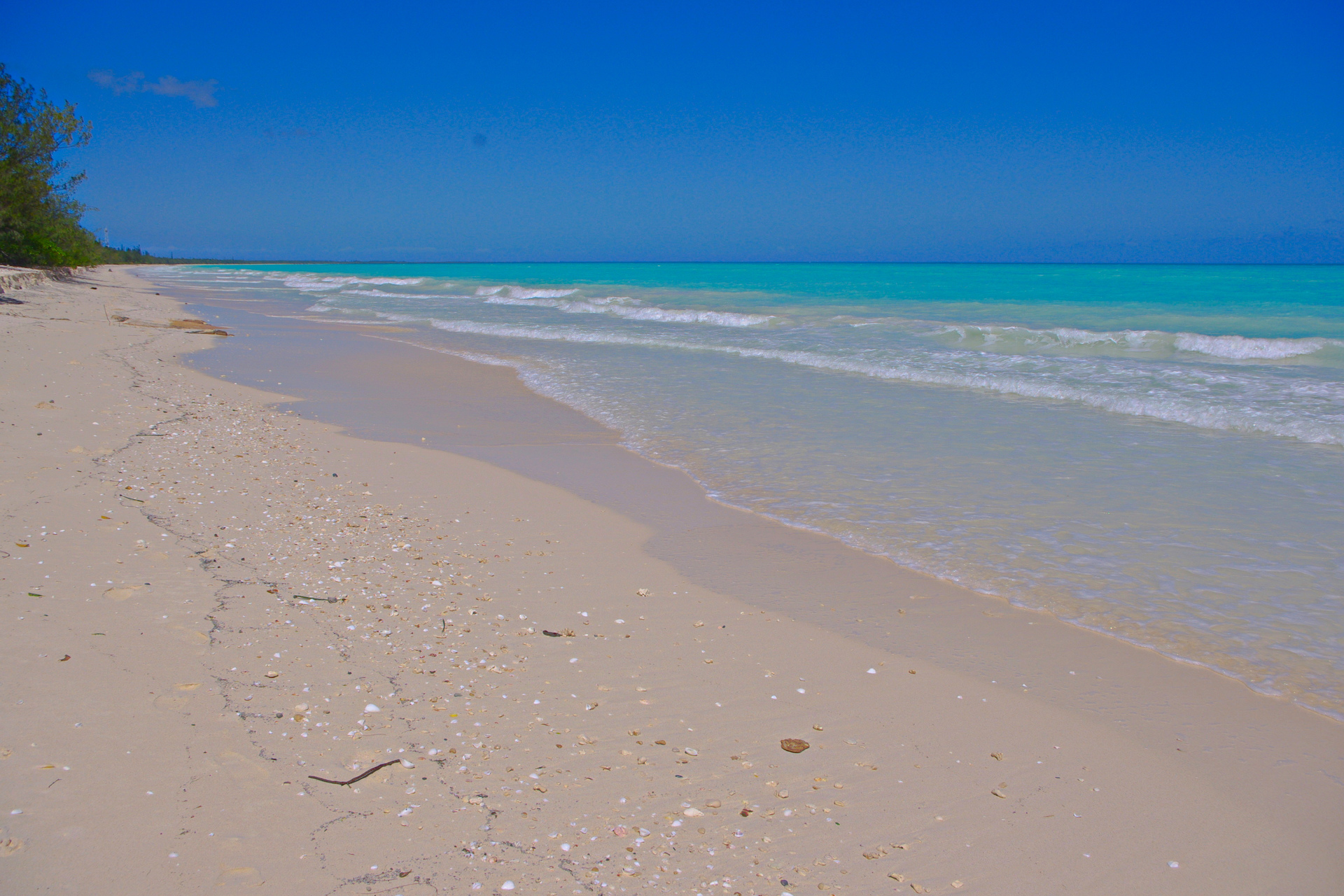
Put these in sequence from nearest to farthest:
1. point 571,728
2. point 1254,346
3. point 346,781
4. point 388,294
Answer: point 346,781 → point 571,728 → point 1254,346 → point 388,294

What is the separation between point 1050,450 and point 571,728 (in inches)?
257

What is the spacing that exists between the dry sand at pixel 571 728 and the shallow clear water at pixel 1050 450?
0.63m

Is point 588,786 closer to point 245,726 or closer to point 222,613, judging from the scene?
point 245,726

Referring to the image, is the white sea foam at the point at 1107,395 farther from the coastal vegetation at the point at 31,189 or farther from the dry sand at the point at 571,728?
the coastal vegetation at the point at 31,189

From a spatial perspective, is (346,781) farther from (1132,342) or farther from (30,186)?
(30,186)

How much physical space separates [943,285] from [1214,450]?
47.4 meters

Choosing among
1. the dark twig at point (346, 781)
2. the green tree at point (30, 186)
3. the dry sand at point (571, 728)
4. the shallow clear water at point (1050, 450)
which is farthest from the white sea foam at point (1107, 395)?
the green tree at point (30, 186)

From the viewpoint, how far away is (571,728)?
2863 mm

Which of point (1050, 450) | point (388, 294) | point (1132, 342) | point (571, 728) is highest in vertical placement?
point (388, 294)

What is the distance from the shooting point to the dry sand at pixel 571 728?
2211 mm

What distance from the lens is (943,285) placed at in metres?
51.6

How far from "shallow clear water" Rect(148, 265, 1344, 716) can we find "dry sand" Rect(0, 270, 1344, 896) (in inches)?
24.8

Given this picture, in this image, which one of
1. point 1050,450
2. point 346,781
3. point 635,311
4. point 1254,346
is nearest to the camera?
point 346,781

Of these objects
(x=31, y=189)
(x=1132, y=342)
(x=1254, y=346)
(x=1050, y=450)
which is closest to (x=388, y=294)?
(x=31, y=189)
